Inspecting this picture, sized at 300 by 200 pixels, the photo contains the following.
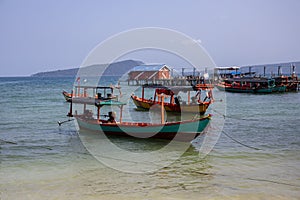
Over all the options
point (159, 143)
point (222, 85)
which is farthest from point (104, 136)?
point (222, 85)

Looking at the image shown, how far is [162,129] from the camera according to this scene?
16.0 m

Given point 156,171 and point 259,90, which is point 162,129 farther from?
point 259,90

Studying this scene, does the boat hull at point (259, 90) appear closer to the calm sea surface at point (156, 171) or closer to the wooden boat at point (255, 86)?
the wooden boat at point (255, 86)

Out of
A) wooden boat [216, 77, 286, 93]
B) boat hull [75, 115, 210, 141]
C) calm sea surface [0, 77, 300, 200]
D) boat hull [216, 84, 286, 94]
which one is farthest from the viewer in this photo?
wooden boat [216, 77, 286, 93]

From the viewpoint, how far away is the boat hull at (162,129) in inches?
613

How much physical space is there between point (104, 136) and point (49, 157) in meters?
4.11

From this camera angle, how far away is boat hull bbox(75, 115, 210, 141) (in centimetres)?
1556

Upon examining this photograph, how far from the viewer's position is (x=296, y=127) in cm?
2052

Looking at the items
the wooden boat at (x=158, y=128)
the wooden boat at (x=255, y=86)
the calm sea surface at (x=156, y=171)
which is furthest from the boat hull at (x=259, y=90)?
the wooden boat at (x=158, y=128)

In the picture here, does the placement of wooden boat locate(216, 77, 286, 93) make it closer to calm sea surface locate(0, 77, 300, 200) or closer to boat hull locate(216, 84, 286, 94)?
boat hull locate(216, 84, 286, 94)

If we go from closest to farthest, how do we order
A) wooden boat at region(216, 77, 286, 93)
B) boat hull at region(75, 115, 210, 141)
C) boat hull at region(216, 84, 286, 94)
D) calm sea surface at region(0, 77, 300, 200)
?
1. calm sea surface at region(0, 77, 300, 200)
2. boat hull at region(75, 115, 210, 141)
3. boat hull at region(216, 84, 286, 94)
4. wooden boat at region(216, 77, 286, 93)

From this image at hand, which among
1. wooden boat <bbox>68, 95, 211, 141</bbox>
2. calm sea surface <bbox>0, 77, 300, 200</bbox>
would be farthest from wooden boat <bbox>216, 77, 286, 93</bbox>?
wooden boat <bbox>68, 95, 211, 141</bbox>

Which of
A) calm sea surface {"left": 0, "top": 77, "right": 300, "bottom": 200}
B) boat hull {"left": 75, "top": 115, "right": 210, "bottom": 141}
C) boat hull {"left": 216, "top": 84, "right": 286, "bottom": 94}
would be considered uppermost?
boat hull {"left": 216, "top": 84, "right": 286, "bottom": 94}

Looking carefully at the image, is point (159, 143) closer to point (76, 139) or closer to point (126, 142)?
point (126, 142)
